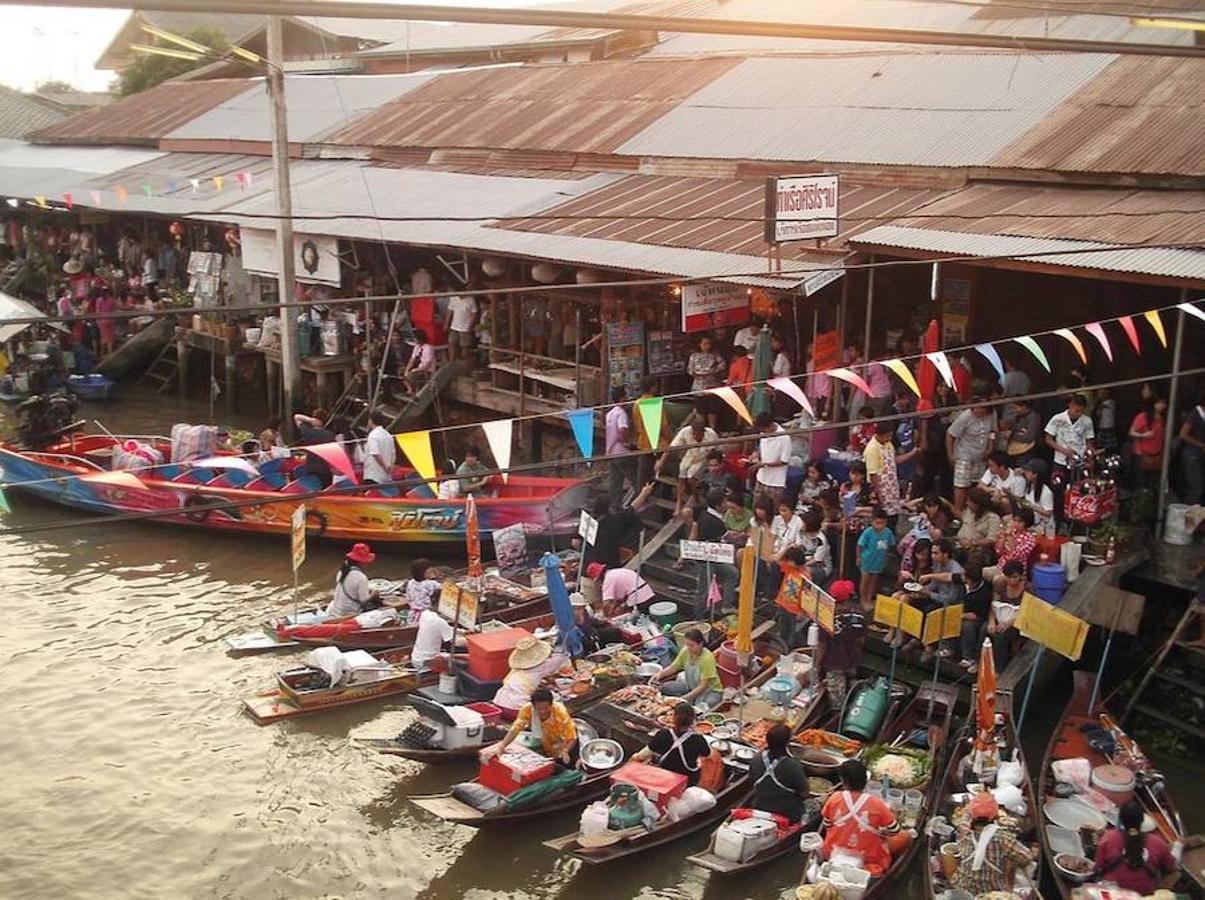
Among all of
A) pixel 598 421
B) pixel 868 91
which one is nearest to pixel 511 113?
pixel 868 91

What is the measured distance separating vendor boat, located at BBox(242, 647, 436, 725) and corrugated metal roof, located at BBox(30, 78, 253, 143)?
25366 millimetres

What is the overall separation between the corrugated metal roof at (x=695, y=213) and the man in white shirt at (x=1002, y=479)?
360cm

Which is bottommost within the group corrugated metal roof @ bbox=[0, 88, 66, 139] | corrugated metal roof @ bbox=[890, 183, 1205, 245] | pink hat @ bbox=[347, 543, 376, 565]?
pink hat @ bbox=[347, 543, 376, 565]

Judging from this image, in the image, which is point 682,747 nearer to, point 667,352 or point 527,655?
point 527,655

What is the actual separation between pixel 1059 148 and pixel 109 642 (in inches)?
559

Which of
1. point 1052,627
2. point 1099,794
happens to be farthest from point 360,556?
point 1099,794

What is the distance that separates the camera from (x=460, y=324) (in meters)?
21.6

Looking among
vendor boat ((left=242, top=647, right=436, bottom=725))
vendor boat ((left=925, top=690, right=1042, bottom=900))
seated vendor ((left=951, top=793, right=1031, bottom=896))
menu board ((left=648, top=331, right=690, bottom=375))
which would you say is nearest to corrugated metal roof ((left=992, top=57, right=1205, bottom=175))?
menu board ((left=648, top=331, right=690, bottom=375))

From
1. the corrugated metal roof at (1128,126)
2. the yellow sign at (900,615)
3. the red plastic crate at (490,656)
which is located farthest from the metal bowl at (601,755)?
the corrugated metal roof at (1128,126)

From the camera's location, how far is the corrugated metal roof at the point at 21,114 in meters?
49.0

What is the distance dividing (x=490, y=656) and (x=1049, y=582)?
5.94 m

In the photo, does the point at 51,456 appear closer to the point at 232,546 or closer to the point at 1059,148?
the point at 232,546

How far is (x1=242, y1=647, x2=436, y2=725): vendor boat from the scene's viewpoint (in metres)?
13.5

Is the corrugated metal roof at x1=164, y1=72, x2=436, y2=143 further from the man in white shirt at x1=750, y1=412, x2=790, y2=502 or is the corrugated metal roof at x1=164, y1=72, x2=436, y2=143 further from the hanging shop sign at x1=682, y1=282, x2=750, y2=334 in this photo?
the man in white shirt at x1=750, y1=412, x2=790, y2=502
